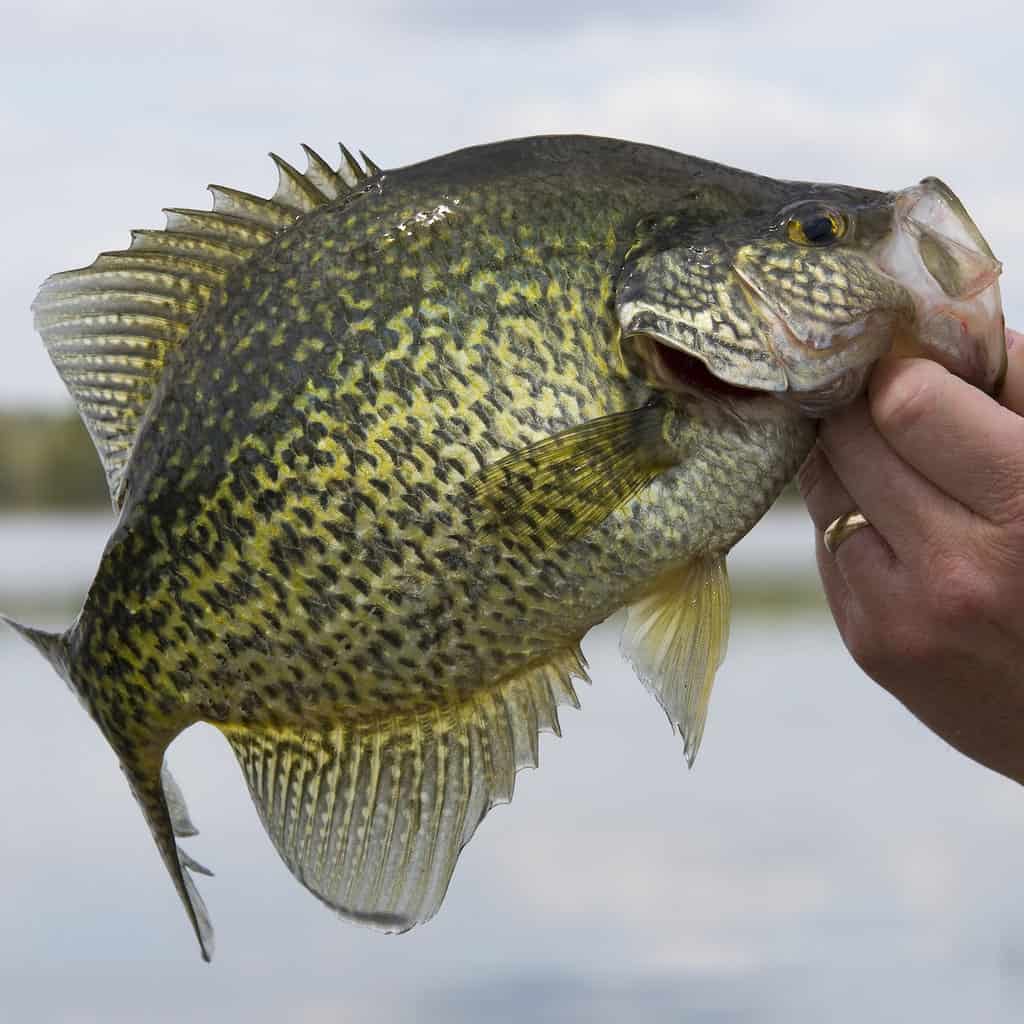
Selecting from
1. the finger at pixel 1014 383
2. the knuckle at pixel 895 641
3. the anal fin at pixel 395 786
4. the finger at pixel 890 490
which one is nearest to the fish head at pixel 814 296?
the finger at pixel 890 490

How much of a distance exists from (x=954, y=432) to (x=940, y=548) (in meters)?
0.28

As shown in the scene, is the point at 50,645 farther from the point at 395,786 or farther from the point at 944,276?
the point at 944,276

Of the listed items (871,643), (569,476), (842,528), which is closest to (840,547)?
(842,528)

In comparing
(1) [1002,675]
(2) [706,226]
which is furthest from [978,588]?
(2) [706,226]

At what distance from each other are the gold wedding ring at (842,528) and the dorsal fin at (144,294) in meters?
1.36

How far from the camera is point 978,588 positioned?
3.47 meters

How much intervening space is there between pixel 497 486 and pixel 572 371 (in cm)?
29

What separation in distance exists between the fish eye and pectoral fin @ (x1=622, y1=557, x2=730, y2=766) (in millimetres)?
699

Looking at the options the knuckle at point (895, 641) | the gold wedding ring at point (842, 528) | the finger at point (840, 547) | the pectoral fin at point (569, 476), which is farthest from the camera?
the gold wedding ring at point (842, 528)

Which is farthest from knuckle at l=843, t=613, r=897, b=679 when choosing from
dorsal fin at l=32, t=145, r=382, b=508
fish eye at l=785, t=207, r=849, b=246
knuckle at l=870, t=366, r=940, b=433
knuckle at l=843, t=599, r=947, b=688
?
dorsal fin at l=32, t=145, r=382, b=508

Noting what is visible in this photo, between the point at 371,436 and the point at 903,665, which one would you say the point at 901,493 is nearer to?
the point at 903,665

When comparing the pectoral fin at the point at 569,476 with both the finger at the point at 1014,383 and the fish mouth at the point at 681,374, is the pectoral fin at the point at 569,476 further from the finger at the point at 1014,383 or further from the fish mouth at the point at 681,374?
the finger at the point at 1014,383

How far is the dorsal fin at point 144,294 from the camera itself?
3656mm

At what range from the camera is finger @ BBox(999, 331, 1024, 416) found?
12.3ft
